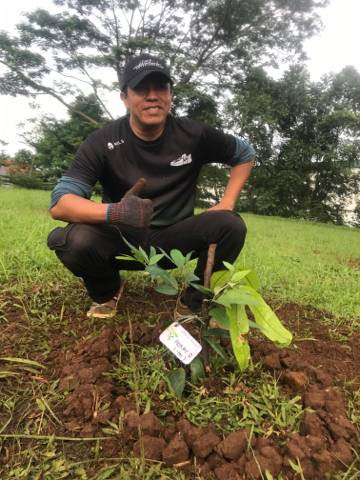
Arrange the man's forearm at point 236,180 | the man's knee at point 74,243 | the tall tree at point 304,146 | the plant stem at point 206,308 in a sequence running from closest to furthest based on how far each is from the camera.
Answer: the plant stem at point 206,308 → the man's knee at point 74,243 → the man's forearm at point 236,180 → the tall tree at point 304,146

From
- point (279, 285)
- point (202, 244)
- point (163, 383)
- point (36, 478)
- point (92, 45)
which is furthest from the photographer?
point (92, 45)

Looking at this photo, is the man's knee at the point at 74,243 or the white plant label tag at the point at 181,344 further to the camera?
the man's knee at the point at 74,243

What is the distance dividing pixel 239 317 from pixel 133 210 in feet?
2.36

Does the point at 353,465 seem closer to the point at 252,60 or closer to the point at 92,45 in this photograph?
the point at 92,45

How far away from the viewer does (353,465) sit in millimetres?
1297

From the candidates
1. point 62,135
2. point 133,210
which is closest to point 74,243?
point 133,210

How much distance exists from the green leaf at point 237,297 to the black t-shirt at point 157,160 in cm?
105

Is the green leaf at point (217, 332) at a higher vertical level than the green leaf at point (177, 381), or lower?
higher

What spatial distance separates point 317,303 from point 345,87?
1588 cm

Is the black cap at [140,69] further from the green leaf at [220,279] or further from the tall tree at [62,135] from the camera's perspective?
the tall tree at [62,135]

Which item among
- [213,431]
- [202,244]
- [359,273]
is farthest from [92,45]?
[213,431]

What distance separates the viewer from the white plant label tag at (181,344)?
142 centimetres

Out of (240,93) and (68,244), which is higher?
(240,93)

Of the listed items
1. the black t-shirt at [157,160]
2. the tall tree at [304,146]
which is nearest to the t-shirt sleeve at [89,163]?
the black t-shirt at [157,160]
